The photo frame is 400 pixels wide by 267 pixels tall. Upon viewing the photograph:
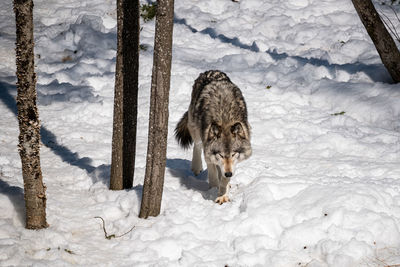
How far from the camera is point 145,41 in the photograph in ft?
36.0

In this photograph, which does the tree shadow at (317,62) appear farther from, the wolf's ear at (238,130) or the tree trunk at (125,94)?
the tree trunk at (125,94)

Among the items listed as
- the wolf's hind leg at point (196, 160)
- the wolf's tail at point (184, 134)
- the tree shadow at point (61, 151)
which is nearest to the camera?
the tree shadow at point (61, 151)

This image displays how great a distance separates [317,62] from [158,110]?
6.59 metres

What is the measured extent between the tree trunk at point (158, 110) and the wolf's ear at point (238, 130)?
113cm

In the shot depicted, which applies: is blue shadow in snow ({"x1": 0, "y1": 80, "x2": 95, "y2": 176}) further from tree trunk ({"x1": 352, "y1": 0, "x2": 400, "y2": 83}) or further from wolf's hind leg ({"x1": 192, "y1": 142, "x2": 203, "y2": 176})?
tree trunk ({"x1": 352, "y1": 0, "x2": 400, "y2": 83})

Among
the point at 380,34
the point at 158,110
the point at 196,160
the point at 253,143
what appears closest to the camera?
the point at 158,110

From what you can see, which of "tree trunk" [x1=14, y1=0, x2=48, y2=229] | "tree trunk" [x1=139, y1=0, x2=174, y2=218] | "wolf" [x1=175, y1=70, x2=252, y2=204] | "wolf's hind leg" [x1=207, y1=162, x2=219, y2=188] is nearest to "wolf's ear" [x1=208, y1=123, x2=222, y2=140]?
"wolf" [x1=175, y1=70, x2=252, y2=204]

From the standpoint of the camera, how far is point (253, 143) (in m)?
7.55

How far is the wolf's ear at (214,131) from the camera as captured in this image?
5304mm

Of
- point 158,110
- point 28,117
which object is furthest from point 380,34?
point 28,117

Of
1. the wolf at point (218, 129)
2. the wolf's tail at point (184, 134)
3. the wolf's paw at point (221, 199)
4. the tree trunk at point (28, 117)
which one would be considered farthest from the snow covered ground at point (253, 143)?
the wolf's tail at point (184, 134)

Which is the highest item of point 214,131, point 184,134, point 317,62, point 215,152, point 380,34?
point 380,34

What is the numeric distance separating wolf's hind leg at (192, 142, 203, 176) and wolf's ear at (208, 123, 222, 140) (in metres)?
0.86

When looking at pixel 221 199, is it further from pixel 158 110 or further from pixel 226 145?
pixel 158 110
